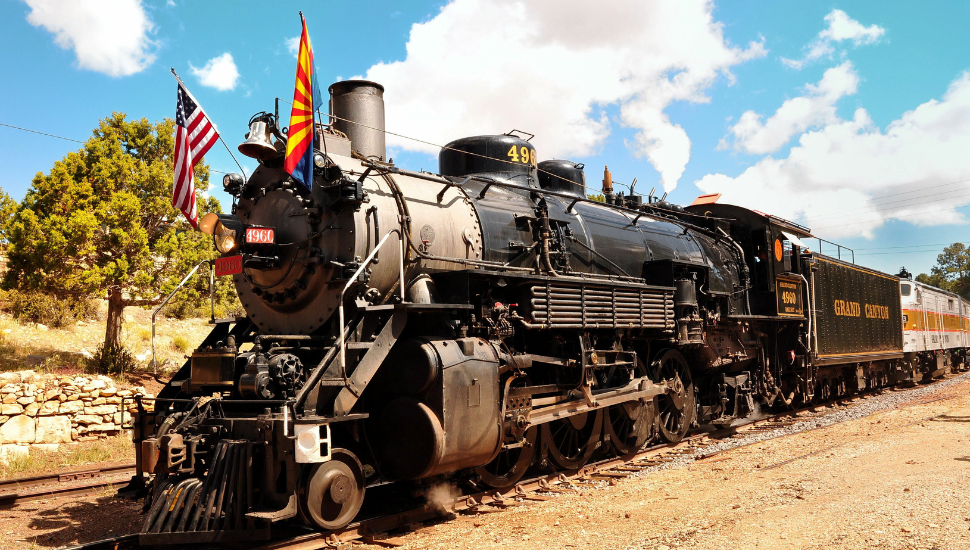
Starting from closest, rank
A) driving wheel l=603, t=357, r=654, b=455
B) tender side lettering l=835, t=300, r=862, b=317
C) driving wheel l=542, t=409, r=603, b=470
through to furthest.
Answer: driving wheel l=542, t=409, r=603, b=470 < driving wheel l=603, t=357, r=654, b=455 < tender side lettering l=835, t=300, r=862, b=317

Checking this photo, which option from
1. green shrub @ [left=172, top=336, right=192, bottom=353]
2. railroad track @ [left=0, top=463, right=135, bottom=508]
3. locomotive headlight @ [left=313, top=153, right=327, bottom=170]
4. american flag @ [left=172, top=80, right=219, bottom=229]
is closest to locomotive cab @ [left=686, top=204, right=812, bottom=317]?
locomotive headlight @ [left=313, top=153, right=327, bottom=170]

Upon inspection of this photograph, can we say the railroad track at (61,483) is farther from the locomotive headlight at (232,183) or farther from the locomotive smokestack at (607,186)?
the locomotive smokestack at (607,186)

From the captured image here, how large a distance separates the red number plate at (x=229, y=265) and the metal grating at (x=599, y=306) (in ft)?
10.2

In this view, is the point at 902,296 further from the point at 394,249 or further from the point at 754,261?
the point at 394,249

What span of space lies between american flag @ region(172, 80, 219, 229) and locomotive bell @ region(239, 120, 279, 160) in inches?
61.1

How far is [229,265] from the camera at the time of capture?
6.68 metres

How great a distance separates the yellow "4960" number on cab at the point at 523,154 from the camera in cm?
950

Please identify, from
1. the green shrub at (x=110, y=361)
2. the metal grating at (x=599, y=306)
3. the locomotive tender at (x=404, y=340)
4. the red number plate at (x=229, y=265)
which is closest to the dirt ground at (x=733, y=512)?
the locomotive tender at (x=404, y=340)

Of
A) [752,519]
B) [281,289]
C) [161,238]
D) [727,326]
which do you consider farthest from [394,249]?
[161,238]

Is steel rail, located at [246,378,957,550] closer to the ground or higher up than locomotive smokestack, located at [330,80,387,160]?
closer to the ground

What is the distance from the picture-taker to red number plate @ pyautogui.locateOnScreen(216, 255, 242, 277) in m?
6.61

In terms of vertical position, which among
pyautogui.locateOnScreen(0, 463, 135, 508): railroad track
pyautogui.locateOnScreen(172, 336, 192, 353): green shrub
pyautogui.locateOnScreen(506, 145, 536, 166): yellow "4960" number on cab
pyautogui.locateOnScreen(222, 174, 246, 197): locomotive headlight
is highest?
pyautogui.locateOnScreen(506, 145, 536, 166): yellow "4960" number on cab

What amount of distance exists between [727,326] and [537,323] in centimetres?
579

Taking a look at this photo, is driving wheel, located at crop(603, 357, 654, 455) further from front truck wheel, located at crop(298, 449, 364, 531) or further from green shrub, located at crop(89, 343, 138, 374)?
green shrub, located at crop(89, 343, 138, 374)
